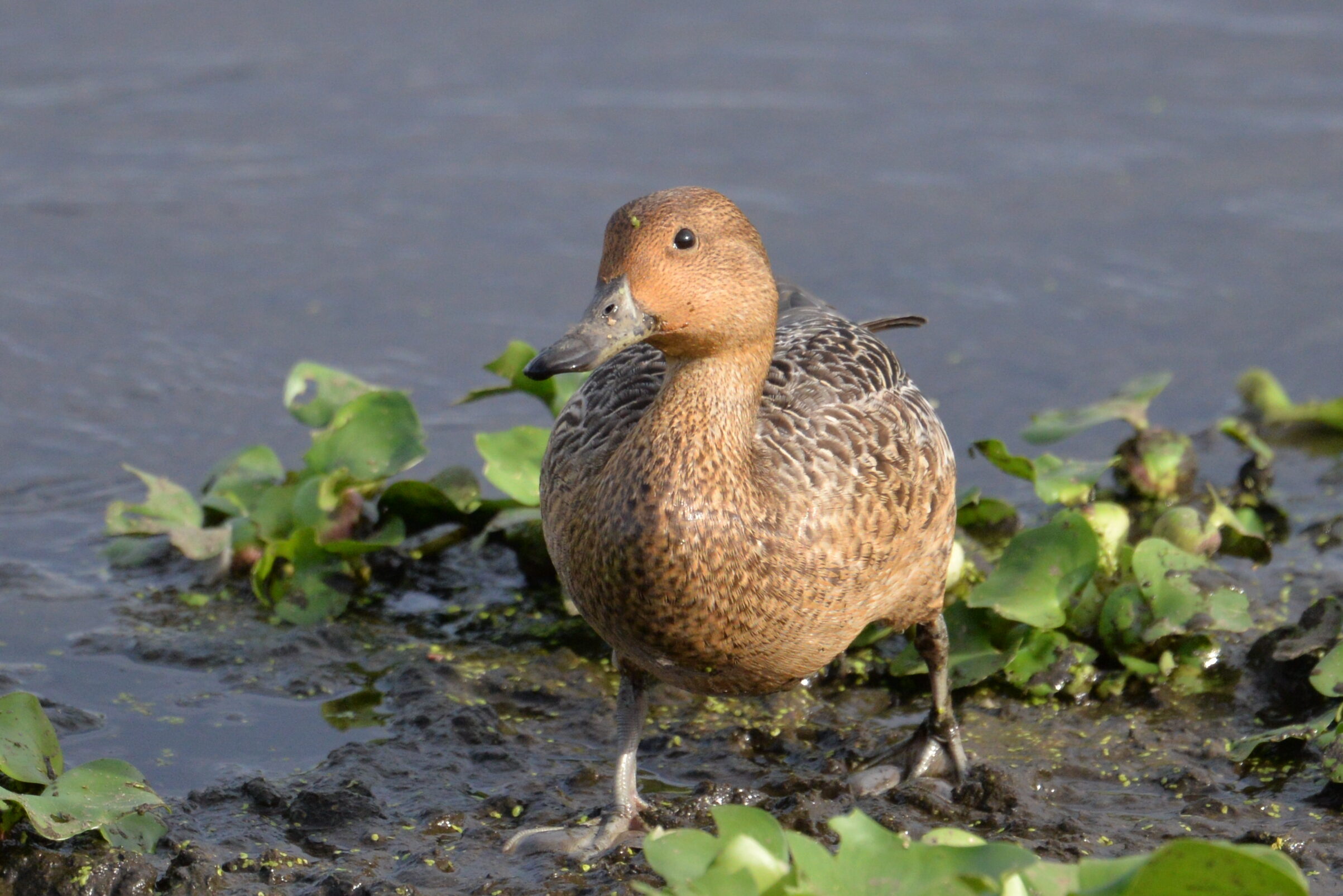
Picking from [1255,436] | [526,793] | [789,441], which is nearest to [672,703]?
[526,793]

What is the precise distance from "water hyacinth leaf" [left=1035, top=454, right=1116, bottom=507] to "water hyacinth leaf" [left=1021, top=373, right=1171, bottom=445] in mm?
165

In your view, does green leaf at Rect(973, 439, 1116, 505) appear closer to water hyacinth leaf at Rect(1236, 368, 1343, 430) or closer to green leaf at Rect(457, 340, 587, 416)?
green leaf at Rect(457, 340, 587, 416)

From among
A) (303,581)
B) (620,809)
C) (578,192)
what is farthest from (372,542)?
(578,192)

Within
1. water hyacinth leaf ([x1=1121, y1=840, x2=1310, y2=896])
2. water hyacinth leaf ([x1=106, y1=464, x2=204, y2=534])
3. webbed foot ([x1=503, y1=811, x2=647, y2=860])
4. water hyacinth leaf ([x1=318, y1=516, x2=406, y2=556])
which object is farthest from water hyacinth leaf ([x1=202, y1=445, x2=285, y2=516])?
water hyacinth leaf ([x1=1121, y1=840, x2=1310, y2=896])

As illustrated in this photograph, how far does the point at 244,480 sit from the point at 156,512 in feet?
1.14

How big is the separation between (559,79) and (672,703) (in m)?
→ 5.90

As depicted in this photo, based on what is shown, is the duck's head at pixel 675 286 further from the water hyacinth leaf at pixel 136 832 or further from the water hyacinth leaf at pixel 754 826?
the water hyacinth leaf at pixel 136 832

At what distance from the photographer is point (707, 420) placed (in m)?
3.94

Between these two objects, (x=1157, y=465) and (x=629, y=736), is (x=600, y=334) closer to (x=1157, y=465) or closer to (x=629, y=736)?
(x=629, y=736)

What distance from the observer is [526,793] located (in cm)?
445

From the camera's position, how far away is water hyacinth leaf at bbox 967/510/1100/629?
15.9ft

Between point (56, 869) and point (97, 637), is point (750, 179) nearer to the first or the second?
point (97, 637)

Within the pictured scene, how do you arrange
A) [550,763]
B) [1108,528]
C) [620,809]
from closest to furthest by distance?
1. [620,809]
2. [550,763]
3. [1108,528]

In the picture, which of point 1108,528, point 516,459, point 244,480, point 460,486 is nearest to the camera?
point 1108,528
